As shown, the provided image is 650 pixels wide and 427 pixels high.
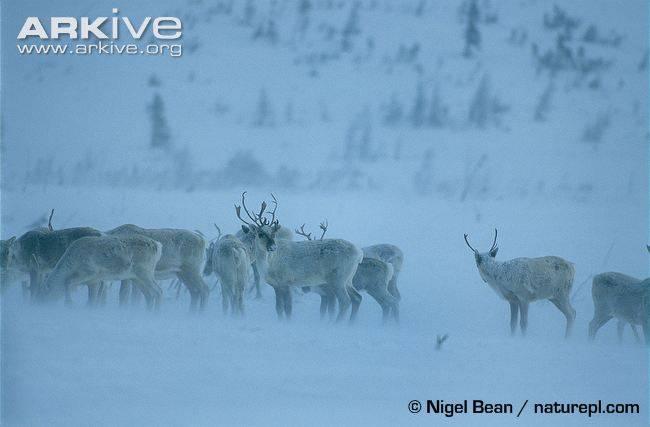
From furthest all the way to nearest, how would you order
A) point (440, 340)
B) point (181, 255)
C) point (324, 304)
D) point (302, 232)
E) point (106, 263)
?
point (302, 232), point (324, 304), point (181, 255), point (440, 340), point (106, 263)

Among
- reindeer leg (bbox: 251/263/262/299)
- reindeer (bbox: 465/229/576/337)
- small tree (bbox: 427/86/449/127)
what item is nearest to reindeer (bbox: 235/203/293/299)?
reindeer leg (bbox: 251/263/262/299)

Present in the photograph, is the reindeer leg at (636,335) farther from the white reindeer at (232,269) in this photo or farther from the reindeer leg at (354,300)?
the white reindeer at (232,269)

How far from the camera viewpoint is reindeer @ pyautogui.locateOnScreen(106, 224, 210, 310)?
422 inches

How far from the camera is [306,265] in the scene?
10492 millimetres

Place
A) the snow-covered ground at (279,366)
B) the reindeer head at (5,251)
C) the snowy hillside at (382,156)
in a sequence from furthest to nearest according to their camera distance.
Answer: the reindeer head at (5,251) < the snowy hillside at (382,156) < the snow-covered ground at (279,366)

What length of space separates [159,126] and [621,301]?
444 centimetres

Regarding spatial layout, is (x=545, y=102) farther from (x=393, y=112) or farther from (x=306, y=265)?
(x=306, y=265)

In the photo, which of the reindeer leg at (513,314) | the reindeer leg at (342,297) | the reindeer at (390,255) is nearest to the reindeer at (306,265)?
the reindeer leg at (342,297)

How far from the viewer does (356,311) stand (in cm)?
1056

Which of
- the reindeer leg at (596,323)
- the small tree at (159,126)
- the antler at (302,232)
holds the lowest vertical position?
the reindeer leg at (596,323)

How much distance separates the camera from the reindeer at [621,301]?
10.2 m

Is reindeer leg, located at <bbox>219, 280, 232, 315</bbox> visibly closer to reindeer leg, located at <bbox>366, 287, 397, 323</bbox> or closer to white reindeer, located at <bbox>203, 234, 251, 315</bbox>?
white reindeer, located at <bbox>203, 234, 251, 315</bbox>

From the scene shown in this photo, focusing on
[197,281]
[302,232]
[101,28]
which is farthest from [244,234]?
[101,28]

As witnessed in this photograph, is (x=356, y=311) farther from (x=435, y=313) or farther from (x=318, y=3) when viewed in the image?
(x=318, y=3)
